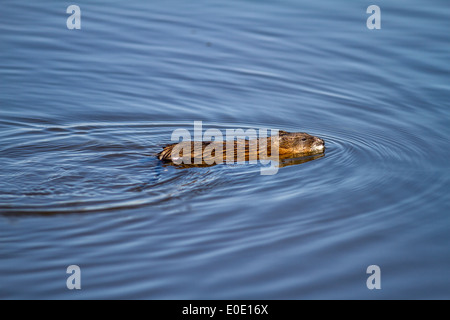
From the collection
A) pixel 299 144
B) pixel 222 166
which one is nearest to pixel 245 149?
pixel 222 166

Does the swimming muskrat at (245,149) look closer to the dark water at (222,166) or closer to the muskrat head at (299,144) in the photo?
the muskrat head at (299,144)

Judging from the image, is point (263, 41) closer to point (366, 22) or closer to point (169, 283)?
point (366, 22)

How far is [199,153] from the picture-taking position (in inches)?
260

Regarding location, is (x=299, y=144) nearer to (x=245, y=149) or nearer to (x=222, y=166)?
(x=245, y=149)

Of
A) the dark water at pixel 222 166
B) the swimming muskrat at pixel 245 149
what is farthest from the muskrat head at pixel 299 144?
the dark water at pixel 222 166

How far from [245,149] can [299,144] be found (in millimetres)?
674

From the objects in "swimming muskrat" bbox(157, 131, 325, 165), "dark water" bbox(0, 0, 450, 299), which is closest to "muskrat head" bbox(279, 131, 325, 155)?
"swimming muskrat" bbox(157, 131, 325, 165)

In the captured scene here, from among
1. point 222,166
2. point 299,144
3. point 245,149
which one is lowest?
point 222,166

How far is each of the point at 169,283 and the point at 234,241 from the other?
0.81 metres

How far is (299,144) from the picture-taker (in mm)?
Answer: 6996

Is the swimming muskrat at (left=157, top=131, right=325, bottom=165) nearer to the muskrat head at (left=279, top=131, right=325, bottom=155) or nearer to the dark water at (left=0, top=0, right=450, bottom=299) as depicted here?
the muskrat head at (left=279, top=131, right=325, bottom=155)

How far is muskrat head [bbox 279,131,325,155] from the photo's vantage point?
6965 millimetres

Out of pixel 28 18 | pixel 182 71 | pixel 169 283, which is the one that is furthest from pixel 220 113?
pixel 28 18

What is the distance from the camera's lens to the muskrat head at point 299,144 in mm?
6965
